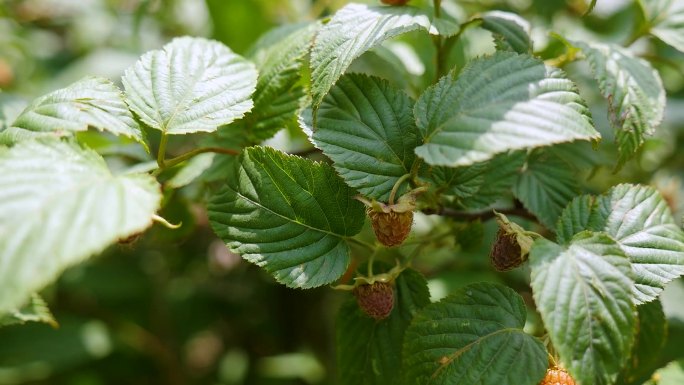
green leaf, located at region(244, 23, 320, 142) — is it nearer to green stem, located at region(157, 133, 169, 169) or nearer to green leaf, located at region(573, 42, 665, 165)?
green stem, located at region(157, 133, 169, 169)

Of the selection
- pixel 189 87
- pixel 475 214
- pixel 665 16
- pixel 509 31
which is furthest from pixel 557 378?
pixel 665 16

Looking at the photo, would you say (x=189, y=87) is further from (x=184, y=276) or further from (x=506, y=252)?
(x=184, y=276)

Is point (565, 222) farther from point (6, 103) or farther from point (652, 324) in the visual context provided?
point (6, 103)

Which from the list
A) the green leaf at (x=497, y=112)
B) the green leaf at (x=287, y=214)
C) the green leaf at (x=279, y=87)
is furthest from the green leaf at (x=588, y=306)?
the green leaf at (x=279, y=87)

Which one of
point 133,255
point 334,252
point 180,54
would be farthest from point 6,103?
point 133,255

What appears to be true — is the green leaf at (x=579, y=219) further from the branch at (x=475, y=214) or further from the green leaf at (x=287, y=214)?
the green leaf at (x=287, y=214)

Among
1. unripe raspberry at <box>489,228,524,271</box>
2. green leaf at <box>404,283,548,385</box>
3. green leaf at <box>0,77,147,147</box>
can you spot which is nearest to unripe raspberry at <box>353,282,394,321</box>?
green leaf at <box>404,283,548,385</box>
